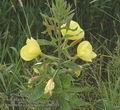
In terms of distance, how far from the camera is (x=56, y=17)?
1.60m

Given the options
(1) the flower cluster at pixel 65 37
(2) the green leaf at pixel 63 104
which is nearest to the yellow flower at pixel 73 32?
(1) the flower cluster at pixel 65 37

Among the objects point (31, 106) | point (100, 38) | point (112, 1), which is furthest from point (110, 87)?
point (112, 1)

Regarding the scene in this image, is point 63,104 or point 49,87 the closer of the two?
point 49,87

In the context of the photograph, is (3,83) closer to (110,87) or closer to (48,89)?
(110,87)

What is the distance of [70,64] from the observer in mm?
1653

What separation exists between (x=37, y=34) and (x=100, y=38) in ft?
1.62

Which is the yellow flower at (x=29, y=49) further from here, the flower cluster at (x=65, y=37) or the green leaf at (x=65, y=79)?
the green leaf at (x=65, y=79)

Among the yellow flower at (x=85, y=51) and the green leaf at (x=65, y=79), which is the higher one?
the yellow flower at (x=85, y=51)

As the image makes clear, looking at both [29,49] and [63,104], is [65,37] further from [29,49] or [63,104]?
[63,104]

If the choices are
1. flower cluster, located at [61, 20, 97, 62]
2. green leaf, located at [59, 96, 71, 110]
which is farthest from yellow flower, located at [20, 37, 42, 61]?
green leaf, located at [59, 96, 71, 110]

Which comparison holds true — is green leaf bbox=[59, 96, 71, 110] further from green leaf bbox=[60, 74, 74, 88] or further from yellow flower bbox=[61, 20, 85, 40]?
yellow flower bbox=[61, 20, 85, 40]

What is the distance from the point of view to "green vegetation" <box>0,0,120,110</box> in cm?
195

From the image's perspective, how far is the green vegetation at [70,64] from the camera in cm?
195

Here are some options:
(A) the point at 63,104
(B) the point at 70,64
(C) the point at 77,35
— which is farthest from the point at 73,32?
(A) the point at 63,104
